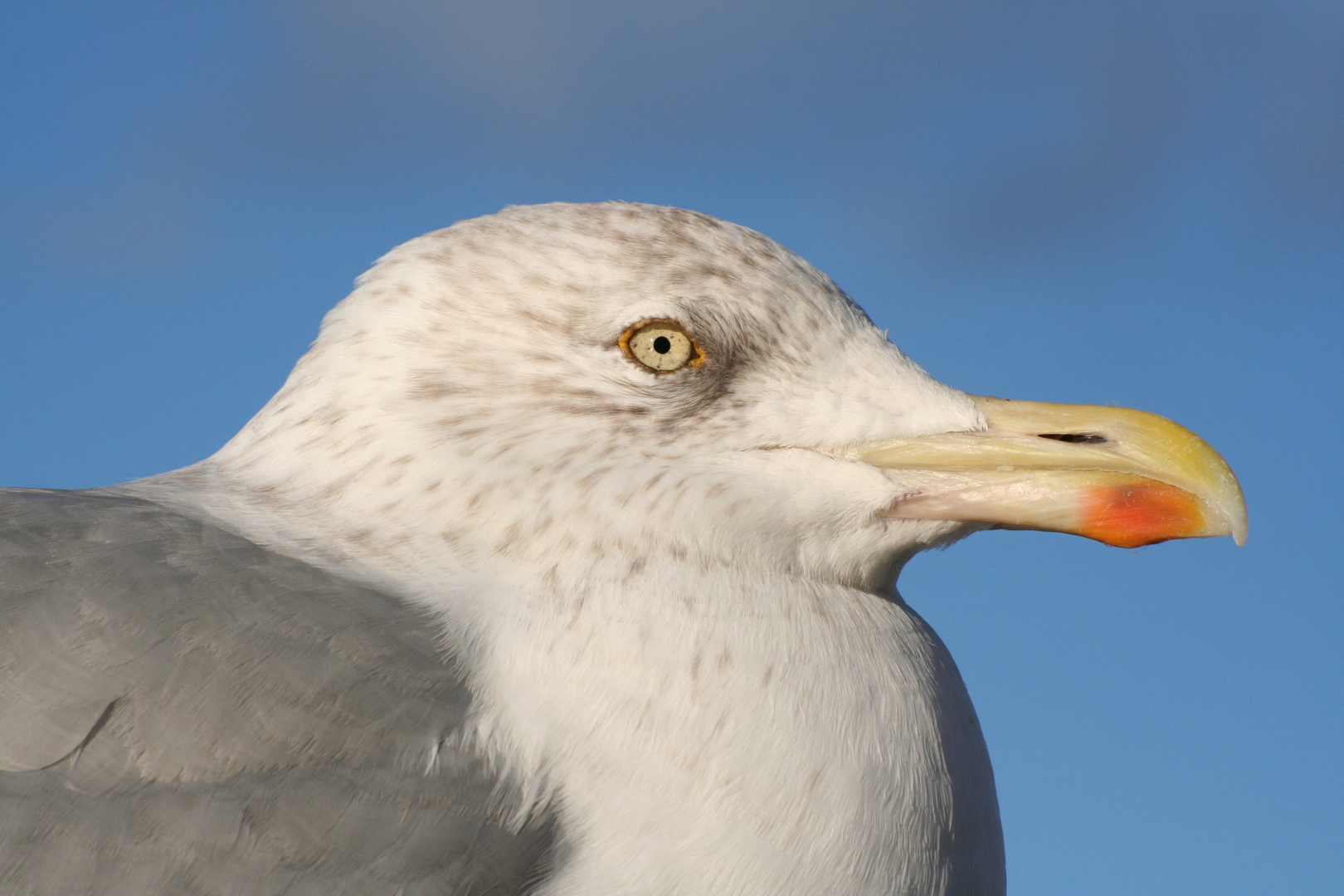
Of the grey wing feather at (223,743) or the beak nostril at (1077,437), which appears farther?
the beak nostril at (1077,437)

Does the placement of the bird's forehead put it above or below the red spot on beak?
above

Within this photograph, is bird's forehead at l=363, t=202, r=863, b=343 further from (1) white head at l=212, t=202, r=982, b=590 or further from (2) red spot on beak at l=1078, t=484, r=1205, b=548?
(2) red spot on beak at l=1078, t=484, r=1205, b=548

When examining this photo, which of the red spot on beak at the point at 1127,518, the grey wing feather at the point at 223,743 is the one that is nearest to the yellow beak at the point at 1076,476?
the red spot on beak at the point at 1127,518

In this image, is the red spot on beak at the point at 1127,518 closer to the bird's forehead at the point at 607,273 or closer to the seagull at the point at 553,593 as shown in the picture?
the seagull at the point at 553,593

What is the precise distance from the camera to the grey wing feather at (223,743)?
1.97 m

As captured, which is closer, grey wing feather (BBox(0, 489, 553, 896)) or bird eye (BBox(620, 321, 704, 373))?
grey wing feather (BBox(0, 489, 553, 896))

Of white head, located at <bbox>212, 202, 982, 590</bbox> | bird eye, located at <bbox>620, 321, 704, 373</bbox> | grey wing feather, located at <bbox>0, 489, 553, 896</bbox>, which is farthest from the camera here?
bird eye, located at <bbox>620, 321, 704, 373</bbox>

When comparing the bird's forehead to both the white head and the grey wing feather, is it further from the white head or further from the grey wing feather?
the grey wing feather

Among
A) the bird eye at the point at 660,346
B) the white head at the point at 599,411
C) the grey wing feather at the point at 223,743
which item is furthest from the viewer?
the bird eye at the point at 660,346

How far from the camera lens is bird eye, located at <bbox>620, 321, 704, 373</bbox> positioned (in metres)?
2.62

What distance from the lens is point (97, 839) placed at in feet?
6.46

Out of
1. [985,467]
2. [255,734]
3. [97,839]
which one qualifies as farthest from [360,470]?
[985,467]

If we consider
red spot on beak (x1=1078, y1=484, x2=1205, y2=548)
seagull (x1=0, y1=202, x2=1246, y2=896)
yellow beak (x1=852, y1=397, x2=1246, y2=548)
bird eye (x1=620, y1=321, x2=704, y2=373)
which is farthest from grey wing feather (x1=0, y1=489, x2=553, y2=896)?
red spot on beak (x1=1078, y1=484, x2=1205, y2=548)

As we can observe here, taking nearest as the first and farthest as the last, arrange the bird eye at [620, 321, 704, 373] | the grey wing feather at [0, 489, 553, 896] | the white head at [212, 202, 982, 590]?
1. the grey wing feather at [0, 489, 553, 896]
2. the white head at [212, 202, 982, 590]
3. the bird eye at [620, 321, 704, 373]
